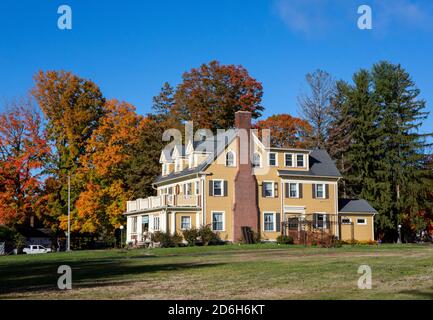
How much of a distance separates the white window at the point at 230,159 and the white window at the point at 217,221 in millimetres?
3901

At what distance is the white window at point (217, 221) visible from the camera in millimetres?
49219

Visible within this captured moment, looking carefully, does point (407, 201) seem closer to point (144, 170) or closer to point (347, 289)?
point (144, 170)

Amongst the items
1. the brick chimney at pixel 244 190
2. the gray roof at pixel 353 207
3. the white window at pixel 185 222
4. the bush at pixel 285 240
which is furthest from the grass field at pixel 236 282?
the gray roof at pixel 353 207

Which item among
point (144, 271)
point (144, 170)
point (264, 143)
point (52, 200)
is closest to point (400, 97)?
point (264, 143)

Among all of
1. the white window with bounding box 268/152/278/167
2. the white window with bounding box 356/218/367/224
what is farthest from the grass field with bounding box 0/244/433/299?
the white window with bounding box 356/218/367/224

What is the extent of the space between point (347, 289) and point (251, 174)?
3637 cm

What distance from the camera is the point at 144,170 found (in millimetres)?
61438

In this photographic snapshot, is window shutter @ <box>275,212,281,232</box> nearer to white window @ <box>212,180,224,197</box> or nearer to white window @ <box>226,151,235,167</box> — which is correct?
white window @ <box>212,180,224,197</box>

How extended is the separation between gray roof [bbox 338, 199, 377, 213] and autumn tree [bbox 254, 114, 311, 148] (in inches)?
604

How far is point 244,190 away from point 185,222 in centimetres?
528

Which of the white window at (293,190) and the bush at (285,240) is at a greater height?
the white window at (293,190)

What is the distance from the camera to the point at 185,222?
49.2 metres

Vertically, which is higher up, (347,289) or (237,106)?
(237,106)

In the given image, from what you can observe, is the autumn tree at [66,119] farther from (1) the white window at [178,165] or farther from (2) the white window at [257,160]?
(2) the white window at [257,160]
